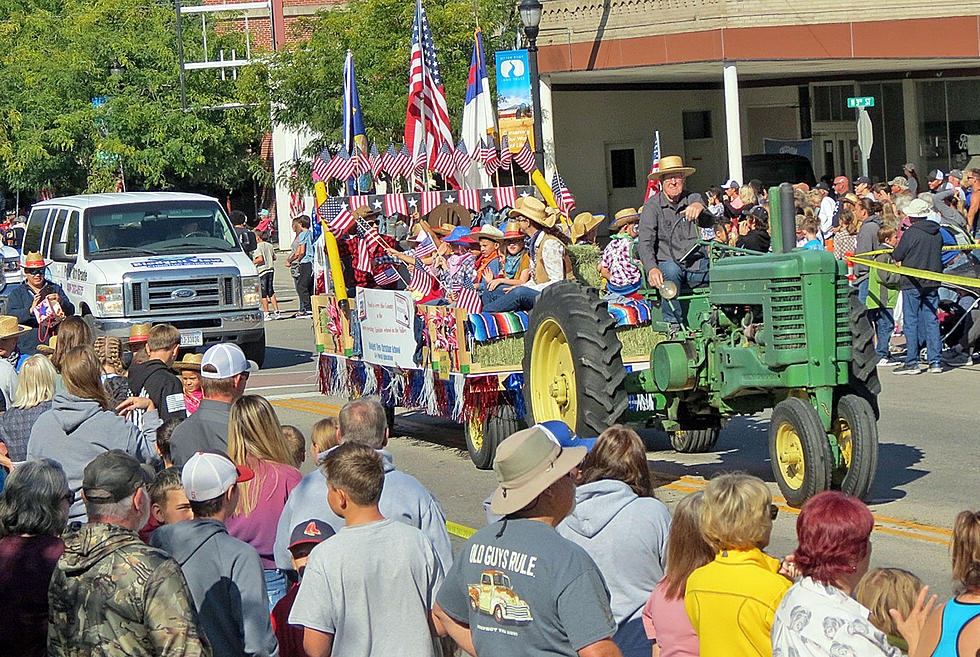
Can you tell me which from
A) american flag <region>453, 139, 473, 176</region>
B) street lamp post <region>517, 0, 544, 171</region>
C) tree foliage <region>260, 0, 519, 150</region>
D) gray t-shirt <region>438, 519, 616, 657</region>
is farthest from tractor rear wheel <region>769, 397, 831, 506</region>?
tree foliage <region>260, 0, 519, 150</region>

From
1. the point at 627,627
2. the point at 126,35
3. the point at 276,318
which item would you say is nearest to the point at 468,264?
the point at 627,627

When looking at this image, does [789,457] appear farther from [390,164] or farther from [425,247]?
[390,164]

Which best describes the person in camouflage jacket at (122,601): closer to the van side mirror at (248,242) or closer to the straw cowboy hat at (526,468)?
the straw cowboy hat at (526,468)

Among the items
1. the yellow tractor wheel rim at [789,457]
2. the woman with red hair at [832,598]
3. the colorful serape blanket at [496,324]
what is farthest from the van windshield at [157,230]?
the woman with red hair at [832,598]

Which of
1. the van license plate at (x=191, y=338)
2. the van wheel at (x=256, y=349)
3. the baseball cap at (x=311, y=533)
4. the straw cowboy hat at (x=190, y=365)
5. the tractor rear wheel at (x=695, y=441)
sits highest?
the straw cowboy hat at (x=190, y=365)

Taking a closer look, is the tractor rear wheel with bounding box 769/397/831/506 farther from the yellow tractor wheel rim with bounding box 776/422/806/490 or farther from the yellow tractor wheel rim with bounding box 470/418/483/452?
the yellow tractor wheel rim with bounding box 470/418/483/452

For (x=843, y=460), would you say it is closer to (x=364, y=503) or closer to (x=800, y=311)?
(x=800, y=311)

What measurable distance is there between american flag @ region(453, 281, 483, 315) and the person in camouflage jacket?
6.63 meters

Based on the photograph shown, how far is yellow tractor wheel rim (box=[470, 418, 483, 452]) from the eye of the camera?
11703 millimetres

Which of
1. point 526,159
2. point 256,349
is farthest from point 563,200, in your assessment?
point 256,349

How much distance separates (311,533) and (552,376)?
550 centimetres

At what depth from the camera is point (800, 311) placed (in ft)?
30.8

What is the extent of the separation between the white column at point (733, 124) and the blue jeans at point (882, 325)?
10164 mm

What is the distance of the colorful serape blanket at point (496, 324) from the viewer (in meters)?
11.1
